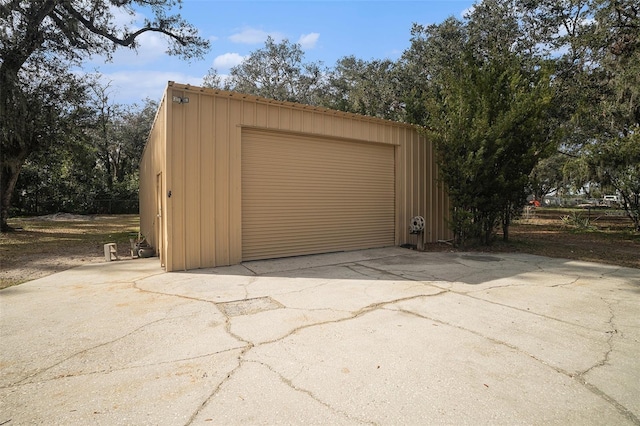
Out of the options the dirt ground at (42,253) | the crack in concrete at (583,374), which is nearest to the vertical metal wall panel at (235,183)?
the dirt ground at (42,253)

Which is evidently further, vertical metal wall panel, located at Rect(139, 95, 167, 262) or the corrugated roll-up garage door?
the corrugated roll-up garage door

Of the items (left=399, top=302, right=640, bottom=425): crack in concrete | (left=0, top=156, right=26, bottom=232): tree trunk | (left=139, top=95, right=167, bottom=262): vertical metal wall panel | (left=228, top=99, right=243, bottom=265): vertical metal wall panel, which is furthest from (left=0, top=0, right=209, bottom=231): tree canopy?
(left=399, top=302, right=640, bottom=425): crack in concrete

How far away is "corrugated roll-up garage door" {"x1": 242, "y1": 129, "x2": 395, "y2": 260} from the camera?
20.8ft

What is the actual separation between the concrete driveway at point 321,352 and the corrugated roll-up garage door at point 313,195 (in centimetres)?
186

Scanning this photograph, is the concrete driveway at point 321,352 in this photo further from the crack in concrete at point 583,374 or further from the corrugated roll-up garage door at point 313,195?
the corrugated roll-up garage door at point 313,195

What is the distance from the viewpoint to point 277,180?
21.5ft

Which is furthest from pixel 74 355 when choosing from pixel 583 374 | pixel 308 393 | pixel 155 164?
pixel 155 164

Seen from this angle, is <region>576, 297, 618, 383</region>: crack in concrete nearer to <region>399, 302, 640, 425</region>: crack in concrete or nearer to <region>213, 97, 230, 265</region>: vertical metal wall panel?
Answer: <region>399, 302, 640, 425</region>: crack in concrete

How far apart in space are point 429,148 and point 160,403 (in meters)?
8.27

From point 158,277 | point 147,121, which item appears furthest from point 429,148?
point 147,121

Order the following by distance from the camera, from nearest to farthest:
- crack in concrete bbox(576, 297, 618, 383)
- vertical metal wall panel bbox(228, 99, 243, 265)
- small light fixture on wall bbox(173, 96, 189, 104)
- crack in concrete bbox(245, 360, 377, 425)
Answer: crack in concrete bbox(245, 360, 377, 425) → crack in concrete bbox(576, 297, 618, 383) → small light fixture on wall bbox(173, 96, 189, 104) → vertical metal wall panel bbox(228, 99, 243, 265)

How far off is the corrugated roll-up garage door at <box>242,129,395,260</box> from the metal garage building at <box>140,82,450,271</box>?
2cm

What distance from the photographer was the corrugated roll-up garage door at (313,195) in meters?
6.33

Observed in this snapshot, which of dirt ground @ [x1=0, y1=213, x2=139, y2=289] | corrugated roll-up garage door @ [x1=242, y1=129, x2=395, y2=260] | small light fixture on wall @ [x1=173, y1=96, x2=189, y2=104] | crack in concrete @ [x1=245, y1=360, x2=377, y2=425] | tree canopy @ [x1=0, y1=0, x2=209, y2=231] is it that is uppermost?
tree canopy @ [x1=0, y1=0, x2=209, y2=231]
